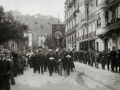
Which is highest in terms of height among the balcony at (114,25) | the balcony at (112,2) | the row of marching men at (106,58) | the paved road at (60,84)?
the balcony at (112,2)

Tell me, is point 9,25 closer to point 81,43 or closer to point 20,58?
point 81,43

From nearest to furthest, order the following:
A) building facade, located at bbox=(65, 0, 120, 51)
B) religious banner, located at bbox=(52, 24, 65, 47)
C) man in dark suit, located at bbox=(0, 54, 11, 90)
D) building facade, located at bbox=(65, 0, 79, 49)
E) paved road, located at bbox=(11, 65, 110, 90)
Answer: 1. man in dark suit, located at bbox=(0, 54, 11, 90)
2. paved road, located at bbox=(11, 65, 110, 90)
3. religious banner, located at bbox=(52, 24, 65, 47)
4. building facade, located at bbox=(65, 0, 120, 51)
5. building facade, located at bbox=(65, 0, 79, 49)

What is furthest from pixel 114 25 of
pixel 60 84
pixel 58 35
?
pixel 60 84

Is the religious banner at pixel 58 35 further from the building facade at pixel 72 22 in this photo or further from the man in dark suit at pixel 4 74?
the building facade at pixel 72 22

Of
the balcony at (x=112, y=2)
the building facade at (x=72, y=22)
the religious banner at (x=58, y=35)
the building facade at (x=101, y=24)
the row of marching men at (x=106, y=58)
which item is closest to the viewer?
the row of marching men at (x=106, y=58)

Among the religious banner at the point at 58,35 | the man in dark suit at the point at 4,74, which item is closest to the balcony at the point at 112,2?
the religious banner at the point at 58,35

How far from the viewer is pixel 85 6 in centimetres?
3616

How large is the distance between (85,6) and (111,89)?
95.6 ft

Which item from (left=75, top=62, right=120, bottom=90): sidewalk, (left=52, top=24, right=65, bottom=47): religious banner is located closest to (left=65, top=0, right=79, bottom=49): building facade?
(left=52, top=24, right=65, bottom=47): religious banner

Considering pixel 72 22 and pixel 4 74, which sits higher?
pixel 72 22

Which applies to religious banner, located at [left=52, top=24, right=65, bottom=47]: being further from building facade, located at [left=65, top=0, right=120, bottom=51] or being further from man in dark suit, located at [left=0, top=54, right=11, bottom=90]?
man in dark suit, located at [left=0, top=54, right=11, bottom=90]

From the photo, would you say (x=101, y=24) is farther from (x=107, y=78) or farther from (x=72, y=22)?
(x=72, y=22)

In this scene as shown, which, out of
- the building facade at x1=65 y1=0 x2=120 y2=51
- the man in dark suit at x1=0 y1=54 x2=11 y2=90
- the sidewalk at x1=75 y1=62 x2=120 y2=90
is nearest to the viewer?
the man in dark suit at x1=0 y1=54 x2=11 y2=90

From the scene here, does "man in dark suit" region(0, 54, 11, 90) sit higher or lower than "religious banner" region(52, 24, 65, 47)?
lower
